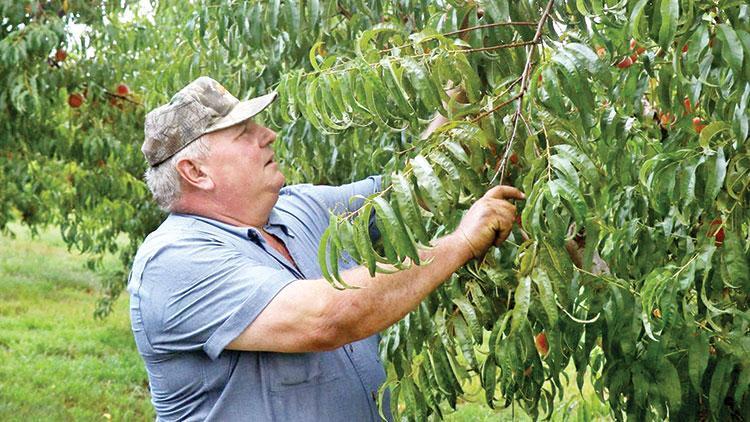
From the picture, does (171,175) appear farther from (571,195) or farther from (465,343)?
(571,195)

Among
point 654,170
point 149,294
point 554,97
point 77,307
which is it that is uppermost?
point 554,97

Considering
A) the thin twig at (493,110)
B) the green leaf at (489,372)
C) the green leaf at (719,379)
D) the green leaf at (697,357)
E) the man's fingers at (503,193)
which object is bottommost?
the green leaf at (719,379)

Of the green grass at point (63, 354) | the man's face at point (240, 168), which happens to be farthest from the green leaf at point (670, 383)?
the green grass at point (63, 354)

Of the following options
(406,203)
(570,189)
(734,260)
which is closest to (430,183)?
(406,203)

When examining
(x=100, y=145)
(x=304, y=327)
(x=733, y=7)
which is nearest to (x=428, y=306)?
(x=304, y=327)

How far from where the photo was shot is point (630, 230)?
2.11m

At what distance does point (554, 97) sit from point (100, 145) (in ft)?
14.6

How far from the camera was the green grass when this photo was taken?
7008 mm

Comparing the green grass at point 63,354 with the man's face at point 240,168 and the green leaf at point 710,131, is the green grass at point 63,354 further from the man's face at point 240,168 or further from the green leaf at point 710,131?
the green leaf at point 710,131

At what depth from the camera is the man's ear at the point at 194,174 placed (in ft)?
8.45

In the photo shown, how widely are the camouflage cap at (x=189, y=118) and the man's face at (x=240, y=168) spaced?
1.2 inches

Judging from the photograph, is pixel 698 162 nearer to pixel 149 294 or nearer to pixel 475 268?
pixel 475 268

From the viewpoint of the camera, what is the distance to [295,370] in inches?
95.0

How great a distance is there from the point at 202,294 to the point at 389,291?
1.58 ft
